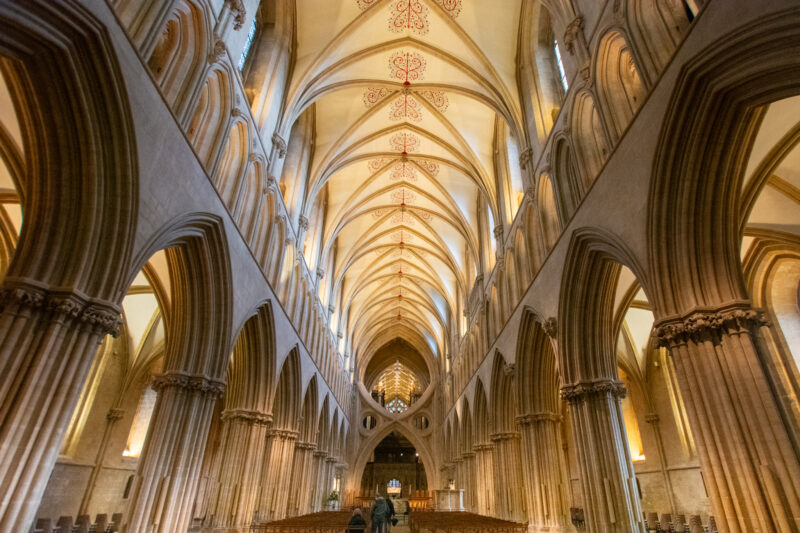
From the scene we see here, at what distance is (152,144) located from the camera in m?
6.45

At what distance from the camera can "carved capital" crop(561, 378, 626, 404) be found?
8.99 metres

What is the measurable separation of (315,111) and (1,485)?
14.8 m

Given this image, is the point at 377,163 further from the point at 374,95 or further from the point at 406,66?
the point at 406,66

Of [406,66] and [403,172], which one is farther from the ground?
[403,172]

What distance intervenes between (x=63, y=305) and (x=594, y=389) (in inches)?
358

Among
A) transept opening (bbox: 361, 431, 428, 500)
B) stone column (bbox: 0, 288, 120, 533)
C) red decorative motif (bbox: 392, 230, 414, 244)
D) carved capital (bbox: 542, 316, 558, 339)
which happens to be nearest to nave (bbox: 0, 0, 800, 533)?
stone column (bbox: 0, 288, 120, 533)

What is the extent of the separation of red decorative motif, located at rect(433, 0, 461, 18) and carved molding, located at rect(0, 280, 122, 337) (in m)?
12.4

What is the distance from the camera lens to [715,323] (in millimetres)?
5715

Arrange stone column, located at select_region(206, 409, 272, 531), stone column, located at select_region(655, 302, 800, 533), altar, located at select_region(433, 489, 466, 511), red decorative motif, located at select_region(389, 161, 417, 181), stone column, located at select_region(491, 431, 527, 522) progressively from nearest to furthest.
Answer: stone column, located at select_region(655, 302, 800, 533) < stone column, located at select_region(206, 409, 272, 531) < stone column, located at select_region(491, 431, 527, 522) < red decorative motif, located at select_region(389, 161, 417, 181) < altar, located at select_region(433, 489, 466, 511)

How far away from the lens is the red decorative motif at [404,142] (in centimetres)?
1875

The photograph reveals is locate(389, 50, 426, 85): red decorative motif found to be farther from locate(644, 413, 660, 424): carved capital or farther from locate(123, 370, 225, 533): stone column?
locate(644, 413, 660, 424): carved capital

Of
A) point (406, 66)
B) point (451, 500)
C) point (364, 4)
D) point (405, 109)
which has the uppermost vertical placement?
point (405, 109)

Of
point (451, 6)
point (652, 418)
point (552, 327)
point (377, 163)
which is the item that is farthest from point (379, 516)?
point (451, 6)

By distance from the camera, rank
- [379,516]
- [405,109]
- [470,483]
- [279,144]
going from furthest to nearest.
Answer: [470,483] → [405,109] → [279,144] → [379,516]
